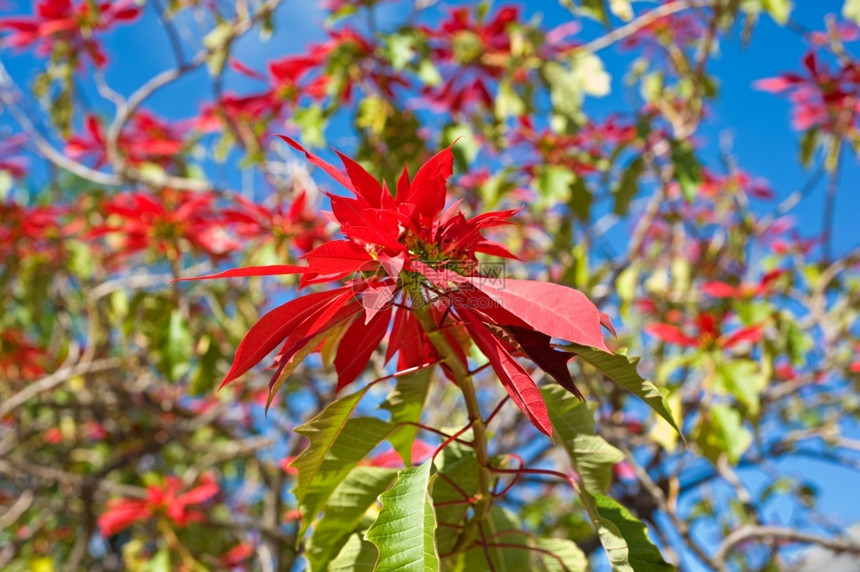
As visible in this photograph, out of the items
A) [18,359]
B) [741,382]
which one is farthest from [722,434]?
[18,359]

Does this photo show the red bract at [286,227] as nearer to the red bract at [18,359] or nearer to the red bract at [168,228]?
the red bract at [168,228]

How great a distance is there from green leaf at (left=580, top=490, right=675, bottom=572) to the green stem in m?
0.13

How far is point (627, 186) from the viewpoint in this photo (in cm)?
226

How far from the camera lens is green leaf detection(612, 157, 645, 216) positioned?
7.37ft

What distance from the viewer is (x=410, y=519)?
702mm

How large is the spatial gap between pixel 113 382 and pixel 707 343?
7.65 feet

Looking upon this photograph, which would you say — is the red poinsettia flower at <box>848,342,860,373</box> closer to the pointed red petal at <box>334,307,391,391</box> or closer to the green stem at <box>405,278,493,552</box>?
the green stem at <box>405,278,493,552</box>

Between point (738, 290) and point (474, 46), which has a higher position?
point (474, 46)

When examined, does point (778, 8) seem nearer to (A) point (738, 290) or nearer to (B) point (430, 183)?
(A) point (738, 290)

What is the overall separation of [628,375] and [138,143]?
3.14 metres

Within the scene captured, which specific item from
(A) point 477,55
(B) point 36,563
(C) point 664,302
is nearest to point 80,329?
(B) point 36,563

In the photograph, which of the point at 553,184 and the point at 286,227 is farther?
the point at 553,184

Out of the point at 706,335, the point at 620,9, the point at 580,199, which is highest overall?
the point at 620,9

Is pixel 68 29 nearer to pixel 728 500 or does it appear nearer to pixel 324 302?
pixel 324 302
